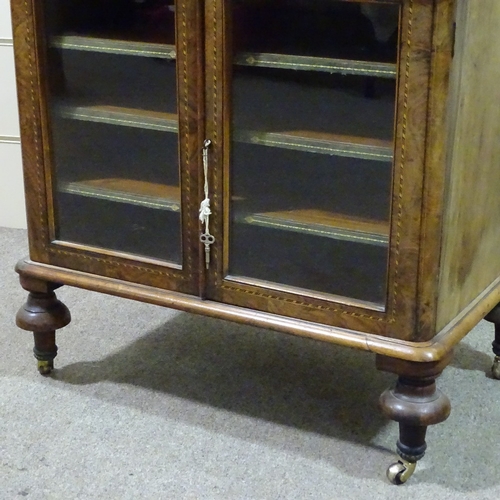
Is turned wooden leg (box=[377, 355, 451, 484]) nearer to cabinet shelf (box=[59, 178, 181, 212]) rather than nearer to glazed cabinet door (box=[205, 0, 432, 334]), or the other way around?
glazed cabinet door (box=[205, 0, 432, 334])

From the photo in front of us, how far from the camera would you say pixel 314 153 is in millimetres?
1278

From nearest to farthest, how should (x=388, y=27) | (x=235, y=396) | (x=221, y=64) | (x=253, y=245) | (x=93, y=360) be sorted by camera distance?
(x=388, y=27) < (x=221, y=64) < (x=253, y=245) < (x=235, y=396) < (x=93, y=360)

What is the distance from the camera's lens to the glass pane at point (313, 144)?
3.91 feet

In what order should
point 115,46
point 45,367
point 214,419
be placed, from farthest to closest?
point 45,367 < point 214,419 < point 115,46

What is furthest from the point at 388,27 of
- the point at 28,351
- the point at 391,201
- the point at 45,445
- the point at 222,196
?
the point at 28,351

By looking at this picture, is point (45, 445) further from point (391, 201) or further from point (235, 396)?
point (391, 201)

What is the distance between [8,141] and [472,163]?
149 centimetres

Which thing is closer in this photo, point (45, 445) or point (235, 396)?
point (45, 445)

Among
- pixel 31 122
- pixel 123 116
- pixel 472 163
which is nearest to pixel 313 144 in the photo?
pixel 472 163

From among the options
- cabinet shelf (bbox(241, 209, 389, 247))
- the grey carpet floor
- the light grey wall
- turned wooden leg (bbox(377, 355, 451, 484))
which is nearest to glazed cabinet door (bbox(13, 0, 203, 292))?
cabinet shelf (bbox(241, 209, 389, 247))

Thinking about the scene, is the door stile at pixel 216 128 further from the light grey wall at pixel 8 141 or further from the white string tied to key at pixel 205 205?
the light grey wall at pixel 8 141

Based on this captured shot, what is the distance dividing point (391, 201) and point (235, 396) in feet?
1.80

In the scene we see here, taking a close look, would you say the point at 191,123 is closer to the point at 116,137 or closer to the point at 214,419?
the point at 116,137

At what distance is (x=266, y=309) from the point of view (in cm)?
134
